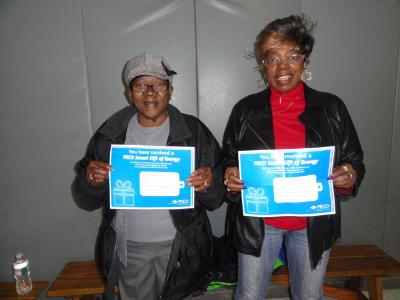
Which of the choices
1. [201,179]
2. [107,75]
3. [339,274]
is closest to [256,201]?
[201,179]

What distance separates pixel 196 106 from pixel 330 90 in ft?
4.02

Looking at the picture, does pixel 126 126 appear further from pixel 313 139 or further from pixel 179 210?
pixel 313 139

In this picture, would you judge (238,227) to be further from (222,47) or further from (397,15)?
(397,15)

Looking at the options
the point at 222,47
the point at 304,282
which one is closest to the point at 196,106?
the point at 222,47

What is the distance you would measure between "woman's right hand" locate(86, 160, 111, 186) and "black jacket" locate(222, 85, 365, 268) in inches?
28.8

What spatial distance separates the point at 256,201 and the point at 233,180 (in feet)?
0.58

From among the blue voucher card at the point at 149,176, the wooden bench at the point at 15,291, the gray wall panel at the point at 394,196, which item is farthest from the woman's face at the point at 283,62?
the wooden bench at the point at 15,291

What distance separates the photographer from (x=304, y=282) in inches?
64.0

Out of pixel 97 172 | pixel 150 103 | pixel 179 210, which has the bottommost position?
pixel 179 210

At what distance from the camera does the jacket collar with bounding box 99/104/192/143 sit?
5.42 feet

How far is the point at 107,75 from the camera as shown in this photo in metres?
2.34

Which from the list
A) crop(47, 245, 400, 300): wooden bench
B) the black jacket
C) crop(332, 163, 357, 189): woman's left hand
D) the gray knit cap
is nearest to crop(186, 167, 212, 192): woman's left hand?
the black jacket

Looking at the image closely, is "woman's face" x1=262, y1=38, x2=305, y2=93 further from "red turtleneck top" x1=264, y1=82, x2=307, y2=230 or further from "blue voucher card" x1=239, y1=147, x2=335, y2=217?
"blue voucher card" x1=239, y1=147, x2=335, y2=217

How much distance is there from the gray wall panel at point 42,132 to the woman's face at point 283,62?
1.60 meters
